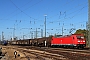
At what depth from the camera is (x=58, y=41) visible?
195 ft

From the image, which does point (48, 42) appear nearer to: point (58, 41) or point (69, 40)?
point (58, 41)

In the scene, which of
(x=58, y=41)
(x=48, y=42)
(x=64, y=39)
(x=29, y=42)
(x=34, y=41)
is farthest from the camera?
(x=29, y=42)

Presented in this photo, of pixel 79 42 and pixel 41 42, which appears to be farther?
pixel 41 42

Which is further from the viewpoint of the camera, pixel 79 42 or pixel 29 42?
pixel 29 42

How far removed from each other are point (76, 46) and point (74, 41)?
126cm

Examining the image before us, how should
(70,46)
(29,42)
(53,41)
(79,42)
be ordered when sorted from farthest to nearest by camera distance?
(29,42), (53,41), (70,46), (79,42)

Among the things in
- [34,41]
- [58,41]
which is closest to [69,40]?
[58,41]

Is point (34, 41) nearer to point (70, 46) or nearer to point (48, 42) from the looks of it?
point (48, 42)

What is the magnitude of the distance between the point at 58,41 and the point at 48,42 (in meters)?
14.9

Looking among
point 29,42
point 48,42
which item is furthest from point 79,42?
point 29,42

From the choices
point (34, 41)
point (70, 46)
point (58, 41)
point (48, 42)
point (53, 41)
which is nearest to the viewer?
point (70, 46)

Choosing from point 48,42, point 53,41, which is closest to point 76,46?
point 53,41

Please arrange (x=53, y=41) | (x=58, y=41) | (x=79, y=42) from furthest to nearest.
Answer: (x=53, y=41), (x=58, y=41), (x=79, y=42)

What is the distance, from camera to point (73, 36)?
48.4m
